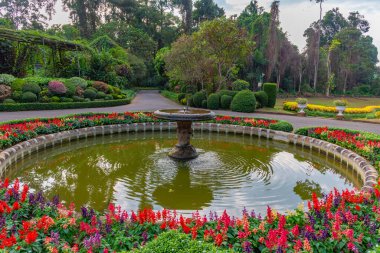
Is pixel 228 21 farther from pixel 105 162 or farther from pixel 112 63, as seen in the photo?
pixel 105 162

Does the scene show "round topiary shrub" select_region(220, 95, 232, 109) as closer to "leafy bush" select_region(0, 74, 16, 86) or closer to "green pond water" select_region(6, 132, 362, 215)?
"green pond water" select_region(6, 132, 362, 215)

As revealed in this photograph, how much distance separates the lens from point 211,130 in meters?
13.6

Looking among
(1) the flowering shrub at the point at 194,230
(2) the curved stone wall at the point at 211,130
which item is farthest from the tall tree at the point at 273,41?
(1) the flowering shrub at the point at 194,230

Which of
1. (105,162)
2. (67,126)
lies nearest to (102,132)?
(67,126)

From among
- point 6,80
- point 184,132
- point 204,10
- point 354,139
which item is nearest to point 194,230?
point 184,132

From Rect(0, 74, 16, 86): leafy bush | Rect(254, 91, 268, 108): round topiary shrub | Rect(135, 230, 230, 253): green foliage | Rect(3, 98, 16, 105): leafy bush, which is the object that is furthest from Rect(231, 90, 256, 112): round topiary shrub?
Rect(135, 230, 230, 253): green foliage

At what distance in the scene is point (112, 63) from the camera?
30203mm

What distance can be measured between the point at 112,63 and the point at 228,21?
537 inches

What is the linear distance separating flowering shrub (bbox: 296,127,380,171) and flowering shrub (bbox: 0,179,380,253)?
413 centimetres

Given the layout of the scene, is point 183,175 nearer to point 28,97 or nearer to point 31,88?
point 28,97

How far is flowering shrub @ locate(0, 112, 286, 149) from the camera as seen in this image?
30.1 feet

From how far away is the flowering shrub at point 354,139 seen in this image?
796 cm

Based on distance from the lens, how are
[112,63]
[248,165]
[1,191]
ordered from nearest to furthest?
[1,191] < [248,165] < [112,63]

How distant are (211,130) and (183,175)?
649cm
